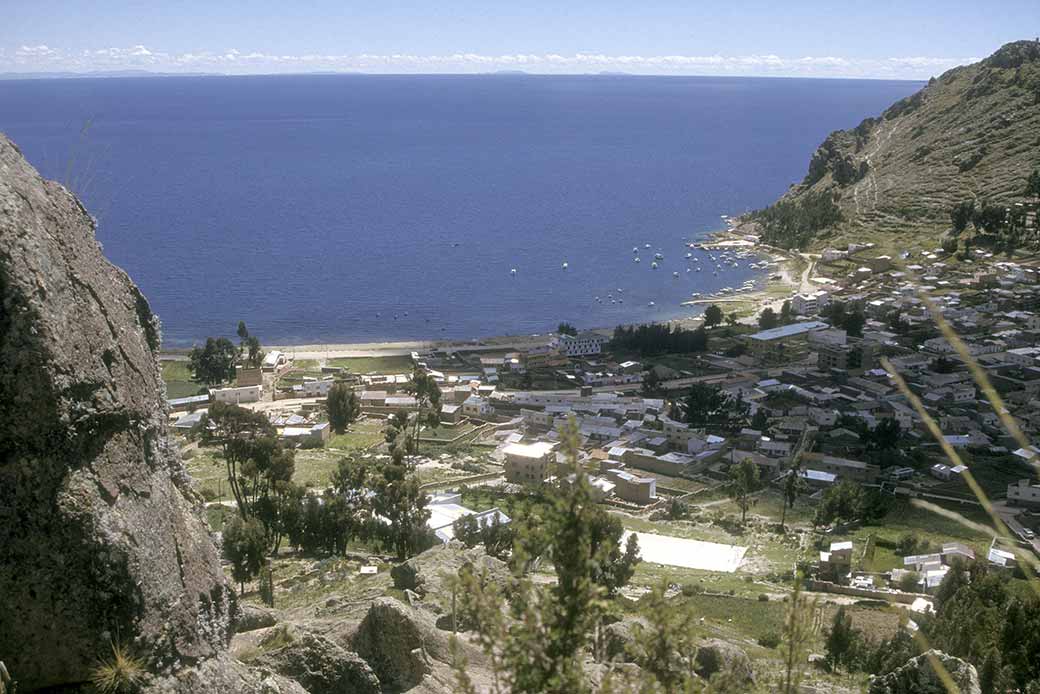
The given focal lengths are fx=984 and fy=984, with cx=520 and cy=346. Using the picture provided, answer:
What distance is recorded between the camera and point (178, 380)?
168 ft

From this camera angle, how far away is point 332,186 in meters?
127

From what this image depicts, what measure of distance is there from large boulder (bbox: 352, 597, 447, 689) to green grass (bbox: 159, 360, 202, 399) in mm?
39115

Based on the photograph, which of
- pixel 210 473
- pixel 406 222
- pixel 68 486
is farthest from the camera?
pixel 406 222

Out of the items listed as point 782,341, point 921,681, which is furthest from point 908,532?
point 782,341

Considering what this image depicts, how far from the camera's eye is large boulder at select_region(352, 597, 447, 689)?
9.98 metres

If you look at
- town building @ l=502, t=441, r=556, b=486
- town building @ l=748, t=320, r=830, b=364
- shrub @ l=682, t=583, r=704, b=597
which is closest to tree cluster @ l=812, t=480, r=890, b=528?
shrub @ l=682, t=583, r=704, b=597

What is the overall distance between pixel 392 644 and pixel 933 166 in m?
82.6

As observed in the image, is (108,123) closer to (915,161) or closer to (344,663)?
(915,161)

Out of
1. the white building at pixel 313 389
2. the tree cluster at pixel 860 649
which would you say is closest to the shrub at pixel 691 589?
the tree cluster at pixel 860 649

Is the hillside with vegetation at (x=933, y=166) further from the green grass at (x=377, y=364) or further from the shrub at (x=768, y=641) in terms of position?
the shrub at (x=768, y=641)

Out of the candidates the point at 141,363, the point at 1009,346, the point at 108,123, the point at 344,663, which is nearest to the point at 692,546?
the point at 344,663

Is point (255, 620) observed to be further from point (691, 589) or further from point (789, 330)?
point (789, 330)

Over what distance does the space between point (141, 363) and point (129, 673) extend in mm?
1814

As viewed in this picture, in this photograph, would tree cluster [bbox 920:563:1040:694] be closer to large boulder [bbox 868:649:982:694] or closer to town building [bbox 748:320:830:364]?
large boulder [bbox 868:649:982:694]
